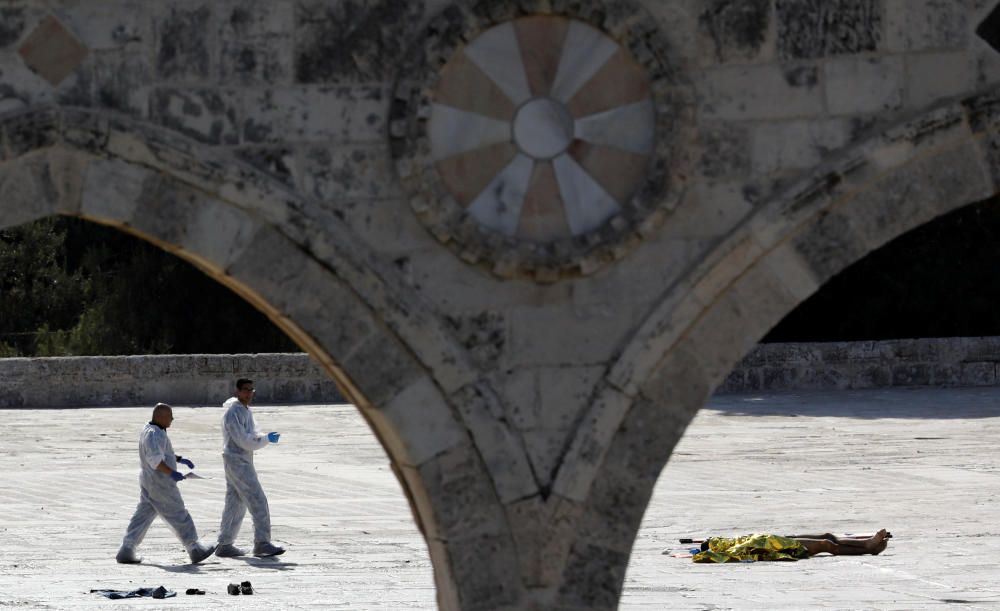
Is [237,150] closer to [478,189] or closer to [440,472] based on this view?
[478,189]

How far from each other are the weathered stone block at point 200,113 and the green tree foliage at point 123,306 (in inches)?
1124

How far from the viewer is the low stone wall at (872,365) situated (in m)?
28.1

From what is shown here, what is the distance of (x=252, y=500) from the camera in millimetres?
14594

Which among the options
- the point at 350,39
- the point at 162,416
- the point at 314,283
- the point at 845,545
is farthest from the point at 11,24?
the point at 845,545

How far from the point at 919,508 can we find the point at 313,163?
11068 millimetres

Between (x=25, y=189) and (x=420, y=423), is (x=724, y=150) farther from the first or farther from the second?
(x=25, y=189)

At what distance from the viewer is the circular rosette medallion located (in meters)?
7.04

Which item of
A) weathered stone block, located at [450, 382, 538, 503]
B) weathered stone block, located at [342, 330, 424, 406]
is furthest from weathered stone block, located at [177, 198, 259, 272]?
weathered stone block, located at [450, 382, 538, 503]

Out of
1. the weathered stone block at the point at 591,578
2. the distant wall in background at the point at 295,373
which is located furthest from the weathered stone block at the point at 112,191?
the distant wall in background at the point at 295,373

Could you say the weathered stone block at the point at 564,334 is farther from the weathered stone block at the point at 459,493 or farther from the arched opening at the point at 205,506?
the arched opening at the point at 205,506

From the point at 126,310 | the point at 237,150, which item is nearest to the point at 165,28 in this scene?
the point at 237,150

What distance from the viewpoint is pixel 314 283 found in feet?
22.7

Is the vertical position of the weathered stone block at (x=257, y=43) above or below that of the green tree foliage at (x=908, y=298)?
below

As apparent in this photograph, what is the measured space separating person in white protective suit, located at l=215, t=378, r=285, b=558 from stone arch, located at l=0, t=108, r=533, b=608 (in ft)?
24.6
